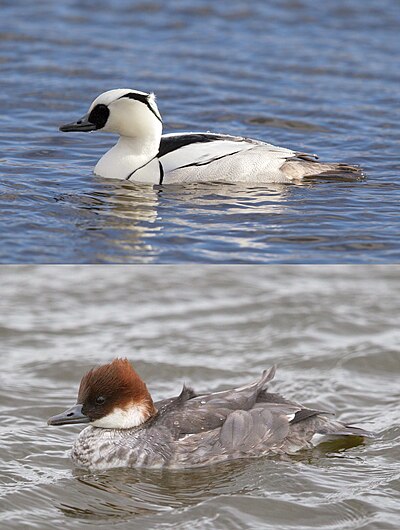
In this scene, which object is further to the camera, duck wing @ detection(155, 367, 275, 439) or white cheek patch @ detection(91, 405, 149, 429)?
white cheek patch @ detection(91, 405, 149, 429)

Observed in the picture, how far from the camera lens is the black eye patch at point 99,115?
9.30 m

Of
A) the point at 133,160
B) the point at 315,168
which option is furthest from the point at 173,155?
the point at 315,168

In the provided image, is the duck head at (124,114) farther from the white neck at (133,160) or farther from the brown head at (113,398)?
the brown head at (113,398)

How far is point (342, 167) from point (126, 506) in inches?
148

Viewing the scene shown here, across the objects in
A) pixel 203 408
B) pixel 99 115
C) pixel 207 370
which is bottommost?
pixel 207 370

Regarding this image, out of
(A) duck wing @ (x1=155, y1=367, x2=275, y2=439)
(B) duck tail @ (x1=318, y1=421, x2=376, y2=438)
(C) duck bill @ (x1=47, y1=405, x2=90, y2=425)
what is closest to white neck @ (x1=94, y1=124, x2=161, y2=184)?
(A) duck wing @ (x1=155, y1=367, x2=275, y2=439)

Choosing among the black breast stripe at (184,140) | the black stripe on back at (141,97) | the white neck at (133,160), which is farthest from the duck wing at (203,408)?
the black stripe on back at (141,97)

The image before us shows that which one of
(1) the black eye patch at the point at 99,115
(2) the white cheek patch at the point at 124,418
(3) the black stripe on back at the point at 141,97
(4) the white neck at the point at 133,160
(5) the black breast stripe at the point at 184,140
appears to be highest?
(3) the black stripe on back at the point at 141,97

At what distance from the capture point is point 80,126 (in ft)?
30.5

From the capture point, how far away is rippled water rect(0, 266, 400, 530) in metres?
6.10

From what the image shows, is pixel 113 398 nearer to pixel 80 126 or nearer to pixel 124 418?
pixel 124 418

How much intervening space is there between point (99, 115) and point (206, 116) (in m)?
2.22

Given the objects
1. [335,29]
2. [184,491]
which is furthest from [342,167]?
[335,29]

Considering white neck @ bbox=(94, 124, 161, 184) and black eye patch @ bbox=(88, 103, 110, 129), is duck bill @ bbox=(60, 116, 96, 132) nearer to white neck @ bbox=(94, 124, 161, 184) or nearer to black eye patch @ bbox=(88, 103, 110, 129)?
black eye patch @ bbox=(88, 103, 110, 129)
